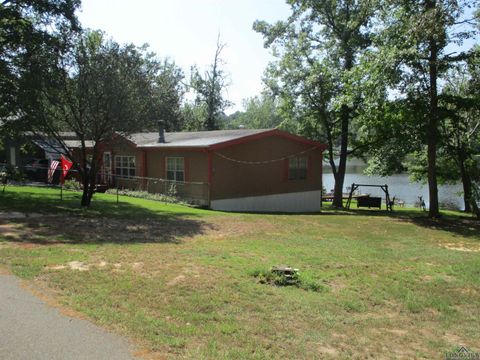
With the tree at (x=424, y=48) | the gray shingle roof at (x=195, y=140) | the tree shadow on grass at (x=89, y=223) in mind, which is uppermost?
the tree at (x=424, y=48)

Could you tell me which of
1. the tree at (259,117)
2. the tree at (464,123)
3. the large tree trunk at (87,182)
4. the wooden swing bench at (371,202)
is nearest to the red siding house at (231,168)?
the large tree trunk at (87,182)

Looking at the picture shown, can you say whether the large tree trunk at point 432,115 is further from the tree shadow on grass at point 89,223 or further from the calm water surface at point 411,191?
the calm water surface at point 411,191

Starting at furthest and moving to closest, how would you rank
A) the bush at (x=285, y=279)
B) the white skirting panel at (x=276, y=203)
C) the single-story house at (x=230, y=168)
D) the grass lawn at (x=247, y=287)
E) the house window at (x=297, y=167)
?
the house window at (x=297, y=167)
the white skirting panel at (x=276, y=203)
the single-story house at (x=230, y=168)
the bush at (x=285, y=279)
the grass lawn at (x=247, y=287)

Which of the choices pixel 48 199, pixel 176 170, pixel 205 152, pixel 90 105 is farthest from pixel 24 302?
pixel 176 170

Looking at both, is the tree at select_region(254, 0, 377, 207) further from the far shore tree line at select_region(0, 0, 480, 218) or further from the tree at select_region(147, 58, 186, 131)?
the tree at select_region(147, 58, 186, 131)

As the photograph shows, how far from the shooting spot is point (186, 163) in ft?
71.2

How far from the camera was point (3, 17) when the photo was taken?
1816 centimetres

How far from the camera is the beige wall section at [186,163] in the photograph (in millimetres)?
20828

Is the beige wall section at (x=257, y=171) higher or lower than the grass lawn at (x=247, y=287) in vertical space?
higher

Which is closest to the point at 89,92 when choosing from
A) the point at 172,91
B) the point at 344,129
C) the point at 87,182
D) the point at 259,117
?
the point at 87,182

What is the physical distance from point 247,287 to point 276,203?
17.2 metres

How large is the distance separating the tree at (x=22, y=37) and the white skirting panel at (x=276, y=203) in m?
9.10

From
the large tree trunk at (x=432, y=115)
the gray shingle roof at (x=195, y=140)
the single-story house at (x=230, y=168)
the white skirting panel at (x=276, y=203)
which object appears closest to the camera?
the large tree trunk at (x=432, y=115)

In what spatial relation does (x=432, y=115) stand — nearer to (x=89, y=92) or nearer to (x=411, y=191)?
(x=89, y=92)
